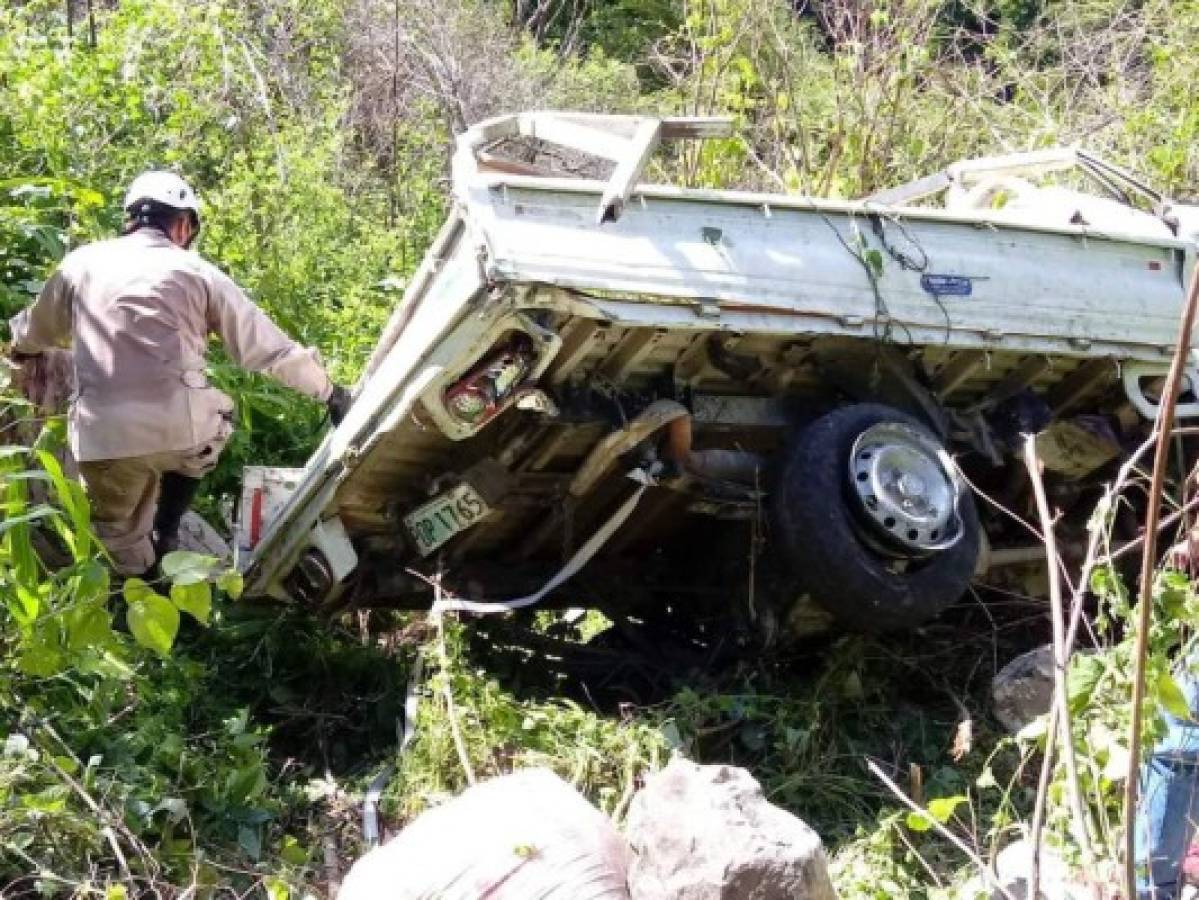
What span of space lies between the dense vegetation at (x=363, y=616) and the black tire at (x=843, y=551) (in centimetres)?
43

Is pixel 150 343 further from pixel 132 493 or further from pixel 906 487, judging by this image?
pixel 906 487

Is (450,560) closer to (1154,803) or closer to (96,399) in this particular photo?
(96,399)

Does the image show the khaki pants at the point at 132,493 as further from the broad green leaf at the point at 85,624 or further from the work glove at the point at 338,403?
the broad green leaf at the point at 85,624

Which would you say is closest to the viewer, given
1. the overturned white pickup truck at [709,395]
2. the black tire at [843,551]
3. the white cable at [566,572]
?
the overturned white pickup truck at [709,395]

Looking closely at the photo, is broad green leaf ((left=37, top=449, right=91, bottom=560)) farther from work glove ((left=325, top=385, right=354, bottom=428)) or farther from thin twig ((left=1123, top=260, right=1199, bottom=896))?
thin twig ((left=1123, top=260, right=1199, bottom=896))

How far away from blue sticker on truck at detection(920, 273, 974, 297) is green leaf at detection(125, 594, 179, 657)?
260cm

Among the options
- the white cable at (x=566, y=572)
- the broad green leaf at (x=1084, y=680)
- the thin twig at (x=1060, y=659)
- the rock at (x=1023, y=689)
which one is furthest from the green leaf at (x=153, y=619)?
the rock at (x=1023, y=689)

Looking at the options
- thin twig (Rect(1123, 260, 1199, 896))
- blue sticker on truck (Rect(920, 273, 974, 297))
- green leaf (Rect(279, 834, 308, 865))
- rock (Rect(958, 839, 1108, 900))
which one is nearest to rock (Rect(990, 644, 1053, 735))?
rock (Rect(958, 839, 1108, 900))

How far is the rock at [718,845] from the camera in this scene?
3764 mm

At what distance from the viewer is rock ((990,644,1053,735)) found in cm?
549

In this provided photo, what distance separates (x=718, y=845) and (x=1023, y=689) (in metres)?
2.05

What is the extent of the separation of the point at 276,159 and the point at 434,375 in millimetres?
4598

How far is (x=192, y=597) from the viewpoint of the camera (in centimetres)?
398

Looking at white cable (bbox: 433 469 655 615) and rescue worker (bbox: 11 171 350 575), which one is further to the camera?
rescue worker (bbox: 11 171 350 575)
